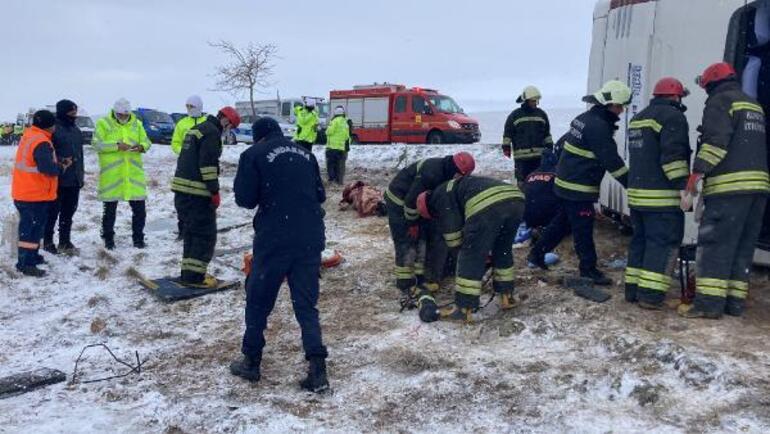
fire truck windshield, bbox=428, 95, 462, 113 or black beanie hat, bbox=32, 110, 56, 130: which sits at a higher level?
fire truck windshield, bbox=428, 95, 462, 113

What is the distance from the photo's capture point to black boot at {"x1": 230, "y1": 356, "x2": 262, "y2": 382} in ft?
15.0

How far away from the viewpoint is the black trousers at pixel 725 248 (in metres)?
4.97

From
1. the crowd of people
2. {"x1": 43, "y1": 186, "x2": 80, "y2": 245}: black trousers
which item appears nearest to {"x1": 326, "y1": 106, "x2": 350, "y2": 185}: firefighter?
{"x1": 43, "y1": 186, "x2": 80, "y2": 245}: black trousers

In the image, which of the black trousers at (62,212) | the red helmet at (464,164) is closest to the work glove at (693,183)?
the red helmet at (464,164)

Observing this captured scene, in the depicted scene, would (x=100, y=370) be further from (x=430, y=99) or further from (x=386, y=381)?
(x=430, y=99)

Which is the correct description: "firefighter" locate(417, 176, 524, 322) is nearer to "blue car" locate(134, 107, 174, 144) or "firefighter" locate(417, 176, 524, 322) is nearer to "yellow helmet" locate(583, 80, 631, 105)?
"yellow helmet" locate(583, 80, 631, 105)

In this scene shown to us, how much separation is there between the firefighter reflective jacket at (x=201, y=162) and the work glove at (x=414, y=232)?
183 centimetres

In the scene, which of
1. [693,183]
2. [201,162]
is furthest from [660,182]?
[201,162]

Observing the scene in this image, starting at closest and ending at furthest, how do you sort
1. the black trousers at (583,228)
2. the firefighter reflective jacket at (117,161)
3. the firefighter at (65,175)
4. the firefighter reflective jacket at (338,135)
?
1. the black trousers at (583,228)
2. the firefighter at (65,175)
3. the firefighter reflective jacket at (117,161)
4. the firefighter reflective jacket at (338,135)

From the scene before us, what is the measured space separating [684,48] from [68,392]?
18.4 feet

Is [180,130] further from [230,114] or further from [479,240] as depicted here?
[479,240]

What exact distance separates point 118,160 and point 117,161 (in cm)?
2

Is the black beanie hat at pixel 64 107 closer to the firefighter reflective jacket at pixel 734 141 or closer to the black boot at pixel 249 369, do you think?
the black boot at pixel 249 369

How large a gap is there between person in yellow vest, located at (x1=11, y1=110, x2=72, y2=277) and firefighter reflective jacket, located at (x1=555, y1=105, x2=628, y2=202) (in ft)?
16.6
